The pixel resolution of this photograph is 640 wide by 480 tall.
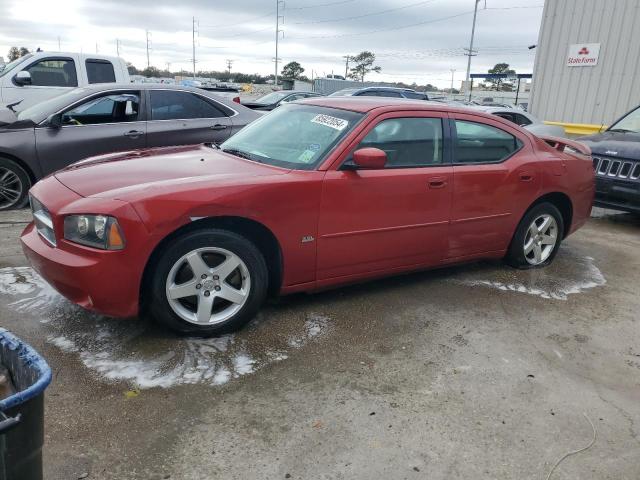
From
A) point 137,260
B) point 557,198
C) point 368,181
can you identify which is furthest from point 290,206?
point 557,198

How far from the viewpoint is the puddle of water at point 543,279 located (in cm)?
466

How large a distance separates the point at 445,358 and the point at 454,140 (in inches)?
72.2

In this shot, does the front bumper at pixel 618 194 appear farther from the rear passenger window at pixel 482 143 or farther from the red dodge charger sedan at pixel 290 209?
the rear passenger window at pixel 482 143

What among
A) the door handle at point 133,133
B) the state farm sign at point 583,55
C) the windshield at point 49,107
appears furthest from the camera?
the state farm sign at point 583,55

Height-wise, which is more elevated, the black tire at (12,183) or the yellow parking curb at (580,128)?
the yellow parking curb at (580,128)

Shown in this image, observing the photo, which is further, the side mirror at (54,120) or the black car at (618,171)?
the black car at (618,171)

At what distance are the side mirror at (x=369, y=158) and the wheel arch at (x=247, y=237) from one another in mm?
764

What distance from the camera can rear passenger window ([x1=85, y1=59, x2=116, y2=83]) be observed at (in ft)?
31.9

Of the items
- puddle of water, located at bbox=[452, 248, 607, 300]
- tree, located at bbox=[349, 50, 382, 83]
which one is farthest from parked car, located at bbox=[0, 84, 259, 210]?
tree, located at bbox=[349, 50, 382, 83]

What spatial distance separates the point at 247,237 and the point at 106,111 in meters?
4.13

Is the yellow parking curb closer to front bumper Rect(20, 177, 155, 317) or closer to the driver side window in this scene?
the driver side window

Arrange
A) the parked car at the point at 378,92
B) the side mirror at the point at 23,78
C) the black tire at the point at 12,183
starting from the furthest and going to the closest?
the parked car at the point at 378,92
the side mirror at the point at 23,78
the black tire at the point at 12,183

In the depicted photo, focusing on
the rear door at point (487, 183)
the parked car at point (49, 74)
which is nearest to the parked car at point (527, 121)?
the rear door at point (487, 183)

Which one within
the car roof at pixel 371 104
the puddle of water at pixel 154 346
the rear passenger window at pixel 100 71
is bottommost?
the puddle of water at pixel 154 346
